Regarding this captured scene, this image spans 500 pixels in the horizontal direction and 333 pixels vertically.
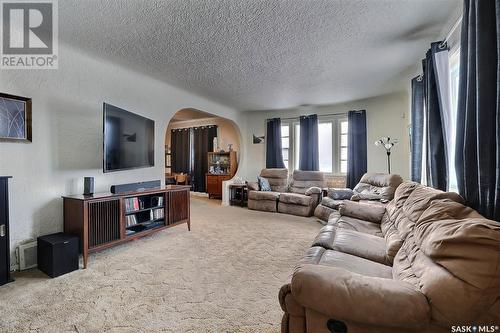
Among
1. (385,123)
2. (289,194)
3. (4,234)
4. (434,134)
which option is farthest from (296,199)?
(4,234)

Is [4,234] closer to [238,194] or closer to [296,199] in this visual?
[296,199]

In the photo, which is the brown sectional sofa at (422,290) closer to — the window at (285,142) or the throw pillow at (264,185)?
the throw pillow at (264,185)

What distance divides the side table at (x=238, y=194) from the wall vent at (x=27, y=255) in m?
3.89

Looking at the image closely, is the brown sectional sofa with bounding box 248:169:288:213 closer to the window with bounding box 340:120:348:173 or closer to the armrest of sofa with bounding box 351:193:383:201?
the window with bounding box 340:120:348:173

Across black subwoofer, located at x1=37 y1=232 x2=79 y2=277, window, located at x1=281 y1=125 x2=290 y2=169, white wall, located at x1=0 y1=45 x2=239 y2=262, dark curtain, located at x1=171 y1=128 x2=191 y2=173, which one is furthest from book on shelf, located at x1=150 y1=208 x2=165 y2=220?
dark curtain, located at x1=171 y1=128 x2=191 y2=173

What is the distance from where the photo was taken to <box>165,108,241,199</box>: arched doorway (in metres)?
6.86

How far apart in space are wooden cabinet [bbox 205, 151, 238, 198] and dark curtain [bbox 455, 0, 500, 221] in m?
5.62

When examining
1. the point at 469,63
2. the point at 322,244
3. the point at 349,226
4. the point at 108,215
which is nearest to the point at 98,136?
the point at 108,215

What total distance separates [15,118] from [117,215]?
4.41 ft

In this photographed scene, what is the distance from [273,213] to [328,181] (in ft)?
5.73

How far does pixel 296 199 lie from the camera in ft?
15.4

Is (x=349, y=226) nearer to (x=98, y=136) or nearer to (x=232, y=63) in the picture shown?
(x=232, y=63)

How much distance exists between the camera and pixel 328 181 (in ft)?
18.7

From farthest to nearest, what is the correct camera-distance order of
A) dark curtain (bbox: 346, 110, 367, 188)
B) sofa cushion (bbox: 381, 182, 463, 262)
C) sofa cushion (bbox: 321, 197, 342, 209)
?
dark curtain (bbox: 346, 110, 367, 188) → sofa cushion (bbox: 321, 197, 342, 209) → sofa cushion (bbox: 381, 182, 463, 262)
